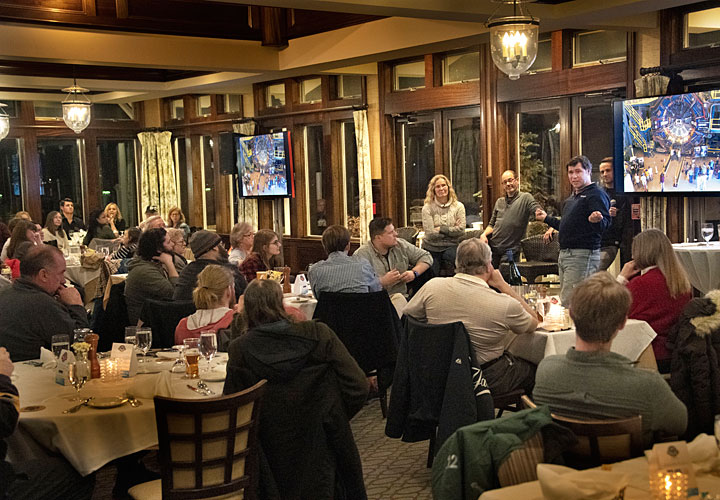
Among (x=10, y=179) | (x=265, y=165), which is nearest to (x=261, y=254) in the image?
(x=265, y=165)

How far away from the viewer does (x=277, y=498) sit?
3.69 metres

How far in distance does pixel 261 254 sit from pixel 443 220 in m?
3.43

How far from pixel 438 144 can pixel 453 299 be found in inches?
291

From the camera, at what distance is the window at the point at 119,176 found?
59.1ft

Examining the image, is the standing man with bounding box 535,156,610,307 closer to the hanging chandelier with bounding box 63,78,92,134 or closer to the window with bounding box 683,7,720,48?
the window with bounding box 683,7,720,48

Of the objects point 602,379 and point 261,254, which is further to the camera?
point 261,254

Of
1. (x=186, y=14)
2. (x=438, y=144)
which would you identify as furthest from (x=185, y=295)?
(x=438, y=144)

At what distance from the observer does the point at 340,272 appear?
244 inches

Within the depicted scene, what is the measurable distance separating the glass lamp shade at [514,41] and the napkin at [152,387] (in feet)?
12.4

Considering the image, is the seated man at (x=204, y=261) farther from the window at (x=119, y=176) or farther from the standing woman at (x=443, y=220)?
the window at (x=119, y=176)

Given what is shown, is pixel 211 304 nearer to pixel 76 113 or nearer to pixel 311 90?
pixel 76 113

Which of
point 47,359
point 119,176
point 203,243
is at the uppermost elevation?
point 119,176

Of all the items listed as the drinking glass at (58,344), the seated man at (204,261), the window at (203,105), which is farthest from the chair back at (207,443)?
the window at (203,105)

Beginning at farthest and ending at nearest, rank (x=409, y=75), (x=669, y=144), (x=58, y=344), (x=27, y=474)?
(x=409, y=75), (x=669, y=144), (x=58, y=344), (x=27, y=474)
